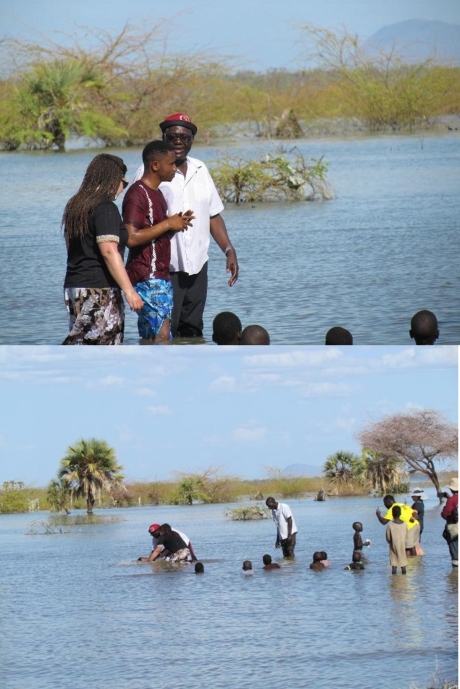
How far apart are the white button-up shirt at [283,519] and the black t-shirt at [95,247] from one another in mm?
1115

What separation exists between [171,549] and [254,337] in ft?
3.02

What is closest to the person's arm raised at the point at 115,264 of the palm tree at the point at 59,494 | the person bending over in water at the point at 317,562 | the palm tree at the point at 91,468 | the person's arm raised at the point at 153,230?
the person's arm raised at the point at 153,230

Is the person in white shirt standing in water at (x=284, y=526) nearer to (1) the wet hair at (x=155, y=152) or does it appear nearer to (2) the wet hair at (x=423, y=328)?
(2) the wet hair at (x=423, y=328)

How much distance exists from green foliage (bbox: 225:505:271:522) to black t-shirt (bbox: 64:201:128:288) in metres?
1.03

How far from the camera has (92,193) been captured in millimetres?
4934

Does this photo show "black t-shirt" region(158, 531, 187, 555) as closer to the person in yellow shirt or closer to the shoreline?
the person in yellow shirt

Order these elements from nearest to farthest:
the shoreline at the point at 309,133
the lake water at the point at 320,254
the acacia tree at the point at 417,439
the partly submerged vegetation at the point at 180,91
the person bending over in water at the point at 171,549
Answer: the acacia tree at the point at 417,439, the person bending over in water at the point at 171,549, the lake water at the point at 320,254, the partly submerged vegetation at the point at 180,91, the shoreline at the point at 309,133

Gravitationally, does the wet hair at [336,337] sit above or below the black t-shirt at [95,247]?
below

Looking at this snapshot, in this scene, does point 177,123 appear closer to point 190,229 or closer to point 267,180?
point 190,229

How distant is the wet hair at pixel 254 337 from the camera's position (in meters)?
5.06

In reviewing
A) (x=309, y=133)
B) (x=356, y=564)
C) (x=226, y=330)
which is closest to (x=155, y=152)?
(x=226, y=330)

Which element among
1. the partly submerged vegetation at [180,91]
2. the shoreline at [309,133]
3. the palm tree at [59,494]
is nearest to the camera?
the palm tree at [59,494]

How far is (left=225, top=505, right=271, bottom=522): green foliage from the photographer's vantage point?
4.92m

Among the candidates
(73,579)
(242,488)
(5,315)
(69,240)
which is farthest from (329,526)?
(5,315)
